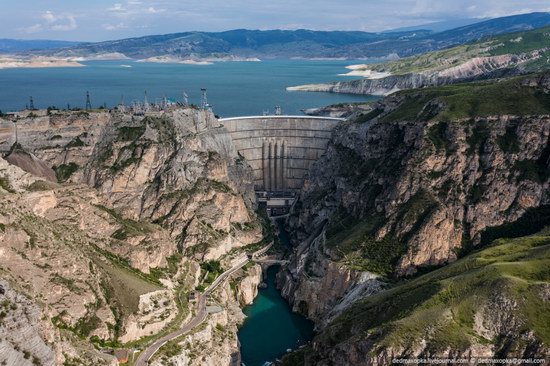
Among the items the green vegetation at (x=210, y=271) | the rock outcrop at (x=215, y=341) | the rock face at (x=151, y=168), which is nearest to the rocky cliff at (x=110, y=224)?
the rock face at (x=151, y=168)

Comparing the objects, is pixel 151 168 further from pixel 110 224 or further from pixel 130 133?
pixel 110 224

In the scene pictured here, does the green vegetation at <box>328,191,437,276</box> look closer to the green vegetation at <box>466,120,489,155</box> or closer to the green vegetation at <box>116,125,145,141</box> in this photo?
the green vegetation at <box>466,120,489,155</box>

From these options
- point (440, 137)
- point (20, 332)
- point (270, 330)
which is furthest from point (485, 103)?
point (20, 332)

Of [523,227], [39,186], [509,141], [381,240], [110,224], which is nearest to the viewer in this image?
[39,186]

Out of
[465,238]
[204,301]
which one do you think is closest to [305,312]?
[204,301]

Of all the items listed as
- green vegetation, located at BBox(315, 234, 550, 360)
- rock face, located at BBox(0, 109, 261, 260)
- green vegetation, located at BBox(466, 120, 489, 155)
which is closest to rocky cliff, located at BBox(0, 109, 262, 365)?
rock face, located at BBox(0, 109, 261, 260)

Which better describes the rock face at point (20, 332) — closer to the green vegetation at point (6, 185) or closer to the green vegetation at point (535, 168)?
the green vegetation at point (6, 185)
